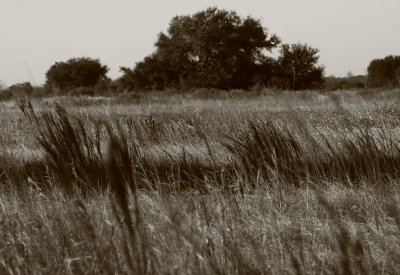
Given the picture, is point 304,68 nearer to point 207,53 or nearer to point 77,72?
point 207,53

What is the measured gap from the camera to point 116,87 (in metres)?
39.2

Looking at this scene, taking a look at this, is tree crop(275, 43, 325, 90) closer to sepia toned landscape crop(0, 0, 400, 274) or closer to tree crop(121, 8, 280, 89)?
tree crop(121, 8, 280, 89)

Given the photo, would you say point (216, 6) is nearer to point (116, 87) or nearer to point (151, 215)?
point (116, 87)

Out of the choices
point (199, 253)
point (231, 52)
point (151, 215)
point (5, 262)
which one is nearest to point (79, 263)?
point (5, 262)

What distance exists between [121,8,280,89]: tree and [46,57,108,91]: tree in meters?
9.74

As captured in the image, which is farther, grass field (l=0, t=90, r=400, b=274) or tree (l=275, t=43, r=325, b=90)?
tree (l=275, t=43, r=325, b=90)

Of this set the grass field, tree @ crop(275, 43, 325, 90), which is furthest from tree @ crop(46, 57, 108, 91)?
the grass field

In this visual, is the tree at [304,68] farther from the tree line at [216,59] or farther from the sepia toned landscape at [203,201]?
the sepia toned landscape at [203,201]

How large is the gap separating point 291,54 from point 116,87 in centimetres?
1519

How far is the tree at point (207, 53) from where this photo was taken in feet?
122

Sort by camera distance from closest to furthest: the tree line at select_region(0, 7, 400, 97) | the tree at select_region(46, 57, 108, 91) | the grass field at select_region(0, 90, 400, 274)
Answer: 1. the grass field at select_region(0, 90, 400, 274)
2. the tree line at select_region(0, 7, 400, 97)
3. the tree at select_region(46, 57, 108, 91)

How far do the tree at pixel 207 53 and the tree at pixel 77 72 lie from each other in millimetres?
9743

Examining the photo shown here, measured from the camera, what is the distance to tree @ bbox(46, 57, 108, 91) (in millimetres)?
46844

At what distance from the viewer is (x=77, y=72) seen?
47.1m
